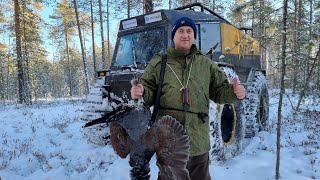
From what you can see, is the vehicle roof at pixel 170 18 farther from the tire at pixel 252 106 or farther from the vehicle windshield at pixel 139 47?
the tire at pixel 252 106

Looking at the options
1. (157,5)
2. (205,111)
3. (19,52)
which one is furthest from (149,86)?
(157,5)

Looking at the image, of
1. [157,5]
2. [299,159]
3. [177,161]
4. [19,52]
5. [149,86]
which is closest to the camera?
[177,161]

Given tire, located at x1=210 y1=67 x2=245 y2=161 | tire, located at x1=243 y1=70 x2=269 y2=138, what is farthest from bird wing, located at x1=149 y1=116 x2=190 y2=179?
tire, located at x1=243 y1=70 x2=269 y2=138

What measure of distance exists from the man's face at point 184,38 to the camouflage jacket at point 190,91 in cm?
6

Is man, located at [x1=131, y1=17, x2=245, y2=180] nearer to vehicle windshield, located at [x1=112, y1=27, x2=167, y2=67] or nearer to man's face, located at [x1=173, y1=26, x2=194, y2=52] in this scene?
man's face, located at [x1=173, y1=26, x2=194, y2=52]

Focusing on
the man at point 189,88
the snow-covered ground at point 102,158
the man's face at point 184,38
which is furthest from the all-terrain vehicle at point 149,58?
the man's face at point 184,38

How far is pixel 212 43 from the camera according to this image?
6.54 meters

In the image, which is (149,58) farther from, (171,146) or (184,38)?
(171,146)

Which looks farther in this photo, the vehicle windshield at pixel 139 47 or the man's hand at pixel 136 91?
the vehicle windshield at pixel 139 47

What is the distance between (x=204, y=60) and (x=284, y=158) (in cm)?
378

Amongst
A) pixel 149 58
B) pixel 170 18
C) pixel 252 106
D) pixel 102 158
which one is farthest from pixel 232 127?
pixel 102 158

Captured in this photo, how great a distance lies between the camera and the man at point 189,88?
279cm

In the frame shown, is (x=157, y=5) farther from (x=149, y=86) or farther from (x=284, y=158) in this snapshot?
(x=149, y=86)

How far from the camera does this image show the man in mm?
2795
